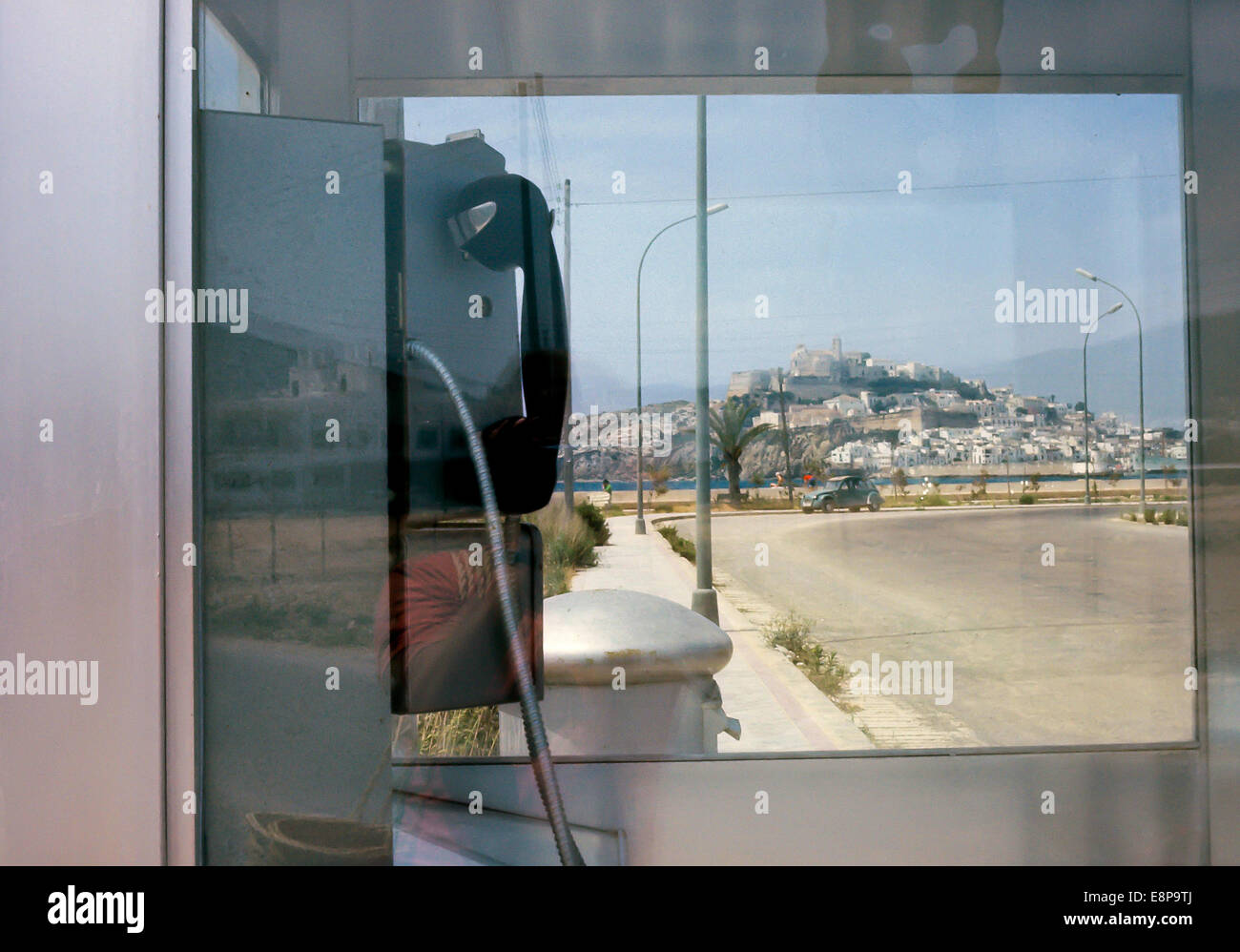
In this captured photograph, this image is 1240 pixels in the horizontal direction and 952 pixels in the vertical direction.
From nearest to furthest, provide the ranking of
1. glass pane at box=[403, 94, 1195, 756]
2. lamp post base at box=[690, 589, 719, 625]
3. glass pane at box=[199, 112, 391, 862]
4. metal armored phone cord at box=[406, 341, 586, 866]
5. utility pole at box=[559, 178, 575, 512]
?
glass pane at box=[199, 112, 391, 862]
metal armored phone cord at box=[406, 341, 586, 866]
utility pole at box=[559, 178, 575, 512]
glass pane at box=[403, 94, 1195, 756]
lamp post base at box=[690, 589, 719, 625]

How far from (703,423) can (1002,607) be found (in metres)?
0.89

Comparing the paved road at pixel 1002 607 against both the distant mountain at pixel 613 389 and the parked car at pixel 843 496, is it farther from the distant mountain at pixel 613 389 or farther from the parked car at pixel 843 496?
the distant mountain at pixel 613 389

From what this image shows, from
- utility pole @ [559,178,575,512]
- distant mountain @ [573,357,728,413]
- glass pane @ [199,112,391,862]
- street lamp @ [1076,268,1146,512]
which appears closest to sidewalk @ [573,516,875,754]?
utility pole @ [559,178,575,512]

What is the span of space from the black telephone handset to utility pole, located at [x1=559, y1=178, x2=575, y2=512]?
2cm

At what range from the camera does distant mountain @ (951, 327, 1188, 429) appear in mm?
1996

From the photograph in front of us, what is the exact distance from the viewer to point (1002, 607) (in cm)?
212

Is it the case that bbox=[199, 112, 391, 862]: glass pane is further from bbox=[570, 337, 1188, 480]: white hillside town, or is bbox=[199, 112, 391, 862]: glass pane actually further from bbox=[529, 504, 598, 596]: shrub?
bbox=[570, 337, 1188, 480]: white hillside town

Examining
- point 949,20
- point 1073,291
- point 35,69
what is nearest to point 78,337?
point 35,69

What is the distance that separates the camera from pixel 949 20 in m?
1.92

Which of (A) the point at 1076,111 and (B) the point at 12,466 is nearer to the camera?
(B) the point at 12,466

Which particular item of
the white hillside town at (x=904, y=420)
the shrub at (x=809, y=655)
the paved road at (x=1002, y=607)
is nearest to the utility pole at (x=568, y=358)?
the white hillside town at (x=904, y=420)

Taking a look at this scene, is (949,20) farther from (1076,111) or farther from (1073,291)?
(1073,291)
